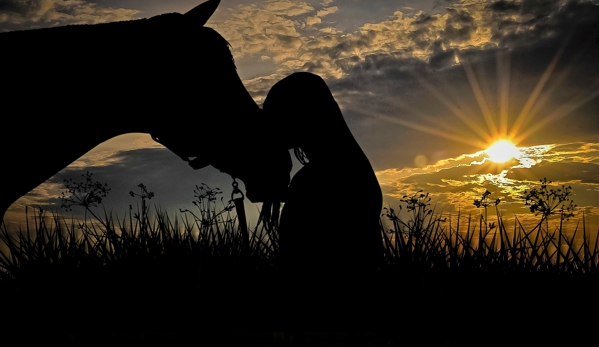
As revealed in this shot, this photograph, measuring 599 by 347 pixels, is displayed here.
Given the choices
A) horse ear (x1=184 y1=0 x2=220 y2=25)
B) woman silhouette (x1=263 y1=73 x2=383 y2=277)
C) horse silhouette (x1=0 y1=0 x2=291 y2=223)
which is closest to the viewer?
woman silhouette (x1=263 y1=73 x2=383 y2=277)

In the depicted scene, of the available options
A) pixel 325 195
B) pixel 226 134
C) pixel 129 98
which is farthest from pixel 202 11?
pixel 325 195

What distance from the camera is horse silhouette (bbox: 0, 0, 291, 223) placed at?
3.77 meters

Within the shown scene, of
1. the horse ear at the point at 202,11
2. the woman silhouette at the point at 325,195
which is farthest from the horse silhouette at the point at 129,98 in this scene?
the woman silhouette at the point at 325,195

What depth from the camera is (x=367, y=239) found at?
336cm

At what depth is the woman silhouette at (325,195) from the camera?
10.5 feet

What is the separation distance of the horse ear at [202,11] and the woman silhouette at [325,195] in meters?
1.03

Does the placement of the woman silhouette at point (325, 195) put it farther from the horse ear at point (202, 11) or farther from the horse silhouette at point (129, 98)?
the horse ear at point (202, 11)

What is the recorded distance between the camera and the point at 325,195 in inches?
125

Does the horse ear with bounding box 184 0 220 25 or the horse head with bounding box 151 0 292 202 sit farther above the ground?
the horse ear with bounding box 184 0 220 25

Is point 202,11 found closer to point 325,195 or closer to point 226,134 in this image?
point 226,134

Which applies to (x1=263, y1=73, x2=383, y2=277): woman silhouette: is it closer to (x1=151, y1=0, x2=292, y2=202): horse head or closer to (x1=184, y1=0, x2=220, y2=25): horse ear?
(x1=151, y1=0, x2=292, y2=202): horse head

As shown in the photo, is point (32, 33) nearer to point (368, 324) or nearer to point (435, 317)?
point (368, 324)

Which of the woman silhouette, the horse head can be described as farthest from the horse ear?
the woman silhouette

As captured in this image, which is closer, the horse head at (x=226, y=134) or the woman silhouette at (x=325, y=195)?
the woman silhouette at (x=325, y=195)
